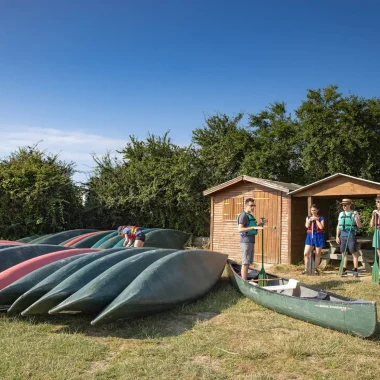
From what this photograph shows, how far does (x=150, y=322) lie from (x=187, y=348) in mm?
1269

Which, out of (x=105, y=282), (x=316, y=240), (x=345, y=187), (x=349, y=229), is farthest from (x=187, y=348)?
(x=345, y=187)

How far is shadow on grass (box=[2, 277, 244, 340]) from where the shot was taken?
210 inches

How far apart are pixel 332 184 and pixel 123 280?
685 cm

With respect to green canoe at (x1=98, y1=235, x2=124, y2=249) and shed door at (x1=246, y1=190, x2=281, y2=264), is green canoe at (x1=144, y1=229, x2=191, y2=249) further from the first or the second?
shed door at (x1=246, y1=190, x2=281, y2=264)

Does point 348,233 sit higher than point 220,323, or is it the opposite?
point 348,233

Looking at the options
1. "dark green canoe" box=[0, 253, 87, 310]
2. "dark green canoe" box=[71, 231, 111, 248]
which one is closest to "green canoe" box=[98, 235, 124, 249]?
"dark green canoe" box=[71, 231, 111, 248]

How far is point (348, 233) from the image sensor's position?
910cm

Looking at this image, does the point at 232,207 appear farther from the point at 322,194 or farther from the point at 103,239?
the point at 103,239

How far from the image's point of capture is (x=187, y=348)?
464cm

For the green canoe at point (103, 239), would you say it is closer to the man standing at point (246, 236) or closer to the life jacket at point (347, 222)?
the man standing at point (246, 236)

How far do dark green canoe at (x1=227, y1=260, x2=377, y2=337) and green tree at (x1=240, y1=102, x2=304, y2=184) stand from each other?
1064cm

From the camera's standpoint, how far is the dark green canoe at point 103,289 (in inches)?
207

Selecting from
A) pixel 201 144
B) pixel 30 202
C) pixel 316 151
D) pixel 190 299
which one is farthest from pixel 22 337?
pixel 201 144

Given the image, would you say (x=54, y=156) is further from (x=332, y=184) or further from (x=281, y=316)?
(x=281, y=316)
